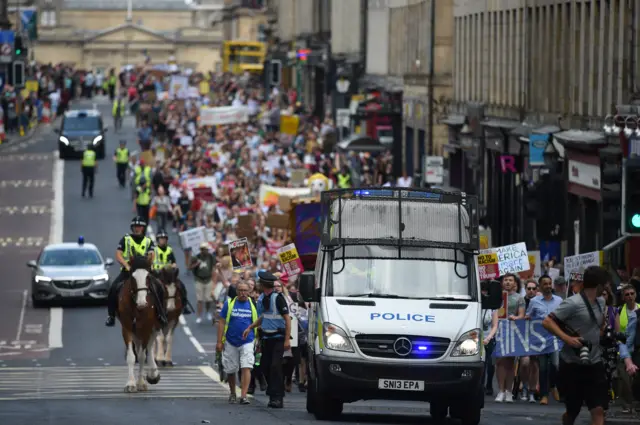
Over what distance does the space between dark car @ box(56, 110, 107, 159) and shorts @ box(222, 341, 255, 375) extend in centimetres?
5244

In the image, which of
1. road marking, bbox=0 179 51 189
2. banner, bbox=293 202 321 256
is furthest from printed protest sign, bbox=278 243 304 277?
road marking, bbox=0 179 51 189

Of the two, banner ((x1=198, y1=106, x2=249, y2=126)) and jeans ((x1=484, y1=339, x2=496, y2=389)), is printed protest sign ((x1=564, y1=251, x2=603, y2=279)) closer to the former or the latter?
jeans ((x1=484, y1=339, x2=496, y2=389))

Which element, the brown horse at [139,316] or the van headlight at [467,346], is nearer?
the van headlight at [467,346]

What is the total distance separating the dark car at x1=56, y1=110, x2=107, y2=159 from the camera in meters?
75.4

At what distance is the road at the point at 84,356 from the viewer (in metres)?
21.3

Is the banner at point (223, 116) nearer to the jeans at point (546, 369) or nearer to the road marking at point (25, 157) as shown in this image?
the road marking at point (25, 157)

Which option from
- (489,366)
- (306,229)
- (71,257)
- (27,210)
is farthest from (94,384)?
(27,210)

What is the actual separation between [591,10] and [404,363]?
64.3ft

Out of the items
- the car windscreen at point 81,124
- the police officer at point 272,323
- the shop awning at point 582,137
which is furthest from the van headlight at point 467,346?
the car windscreen at point 81,124

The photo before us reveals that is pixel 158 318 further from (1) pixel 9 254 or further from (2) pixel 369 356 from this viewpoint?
Result: (1) pixel 9 254

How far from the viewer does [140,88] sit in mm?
103500

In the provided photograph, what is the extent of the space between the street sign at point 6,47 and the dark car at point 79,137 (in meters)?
3.02

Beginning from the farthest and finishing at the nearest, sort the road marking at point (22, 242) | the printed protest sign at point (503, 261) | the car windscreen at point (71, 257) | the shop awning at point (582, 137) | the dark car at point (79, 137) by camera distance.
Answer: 1. the dark car at point (79, 137)
2. the road marking at point (22, 242)
3. the car windscreen at point (71, 257)
4. the shop awning at point (582, 137)
5. the printed protest sign at point (503, 261)

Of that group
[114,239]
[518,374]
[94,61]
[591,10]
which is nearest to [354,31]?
[114,239]
